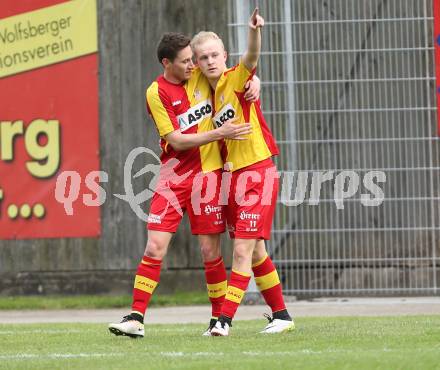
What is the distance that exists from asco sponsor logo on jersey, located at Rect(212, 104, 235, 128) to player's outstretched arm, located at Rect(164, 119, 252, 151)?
0.08 m

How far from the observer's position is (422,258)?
12.4 m

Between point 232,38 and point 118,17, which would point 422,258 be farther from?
point 118,17

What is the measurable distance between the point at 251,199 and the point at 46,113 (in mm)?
5719

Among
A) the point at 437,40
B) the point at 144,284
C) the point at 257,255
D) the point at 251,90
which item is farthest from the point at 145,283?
the point at 437,40

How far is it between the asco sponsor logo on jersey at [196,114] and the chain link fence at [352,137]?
4.29m

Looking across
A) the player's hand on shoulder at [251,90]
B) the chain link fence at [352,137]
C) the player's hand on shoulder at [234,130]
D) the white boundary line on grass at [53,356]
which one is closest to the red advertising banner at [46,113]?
the chain link fence at [352,137]

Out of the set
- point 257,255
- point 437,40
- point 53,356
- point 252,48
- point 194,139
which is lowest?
point 53,356

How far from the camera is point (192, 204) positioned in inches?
322

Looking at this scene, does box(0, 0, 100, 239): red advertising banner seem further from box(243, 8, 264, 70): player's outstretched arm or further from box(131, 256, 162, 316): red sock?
box(243, 8, 264, 70): player's outstretched arm

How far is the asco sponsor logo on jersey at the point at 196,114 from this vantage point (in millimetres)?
8117

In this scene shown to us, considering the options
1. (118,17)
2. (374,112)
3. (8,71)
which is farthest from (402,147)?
(8,71)

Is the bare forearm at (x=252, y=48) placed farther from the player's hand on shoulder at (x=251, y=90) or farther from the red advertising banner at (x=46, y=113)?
the red advertising banner at (x=46, y=113)

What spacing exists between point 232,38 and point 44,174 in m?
2.46

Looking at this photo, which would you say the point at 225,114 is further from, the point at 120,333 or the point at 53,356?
the point at 53,356
